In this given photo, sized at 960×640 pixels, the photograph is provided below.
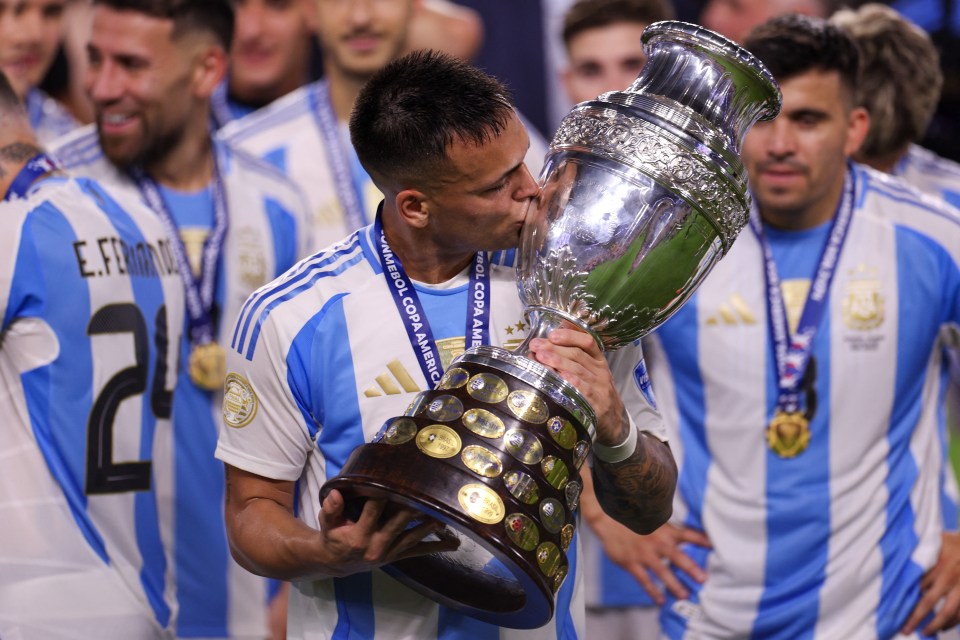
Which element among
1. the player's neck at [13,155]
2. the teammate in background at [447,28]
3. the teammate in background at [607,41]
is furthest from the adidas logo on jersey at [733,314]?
the teammate in background at [447,28]

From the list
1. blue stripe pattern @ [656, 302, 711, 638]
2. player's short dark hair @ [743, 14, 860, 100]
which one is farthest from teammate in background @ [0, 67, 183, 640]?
player's short dark hair @ [743, 14, 860, 100]

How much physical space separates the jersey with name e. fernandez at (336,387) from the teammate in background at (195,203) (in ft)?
6.22

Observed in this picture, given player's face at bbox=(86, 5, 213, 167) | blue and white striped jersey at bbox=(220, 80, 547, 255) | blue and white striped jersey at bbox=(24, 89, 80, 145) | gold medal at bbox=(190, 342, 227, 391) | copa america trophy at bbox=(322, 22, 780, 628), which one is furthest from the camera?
blue and white striped jersey at bbox=(24, 89, 80, 145)

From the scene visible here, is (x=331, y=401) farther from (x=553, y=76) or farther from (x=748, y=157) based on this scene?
(x=553, y=76)

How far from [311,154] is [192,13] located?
27.0 inches

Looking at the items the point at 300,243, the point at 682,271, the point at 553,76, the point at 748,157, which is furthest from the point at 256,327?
the point at 553,76

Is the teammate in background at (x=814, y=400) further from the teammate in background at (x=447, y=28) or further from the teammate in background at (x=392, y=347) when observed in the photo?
the teammate in background at (x=447, y=28)

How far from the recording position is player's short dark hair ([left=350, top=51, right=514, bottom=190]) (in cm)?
246

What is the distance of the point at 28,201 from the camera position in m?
3.18

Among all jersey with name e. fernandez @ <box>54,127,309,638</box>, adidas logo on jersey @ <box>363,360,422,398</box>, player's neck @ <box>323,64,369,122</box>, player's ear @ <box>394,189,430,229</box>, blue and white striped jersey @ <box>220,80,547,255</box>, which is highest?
player's ear @ <box>394,189,430,229</box>

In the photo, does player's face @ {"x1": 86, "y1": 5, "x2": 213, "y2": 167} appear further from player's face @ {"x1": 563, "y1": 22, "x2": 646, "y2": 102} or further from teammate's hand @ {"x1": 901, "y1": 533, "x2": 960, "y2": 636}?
teammate's hand @ {"x1": 901, "y1": 533, "x2": 960, "y2": 636}

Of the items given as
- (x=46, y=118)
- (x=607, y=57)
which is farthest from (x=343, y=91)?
(x=46, y=118)

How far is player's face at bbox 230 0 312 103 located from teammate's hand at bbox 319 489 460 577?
441cm

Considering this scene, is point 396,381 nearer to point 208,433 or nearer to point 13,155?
point 13,155
